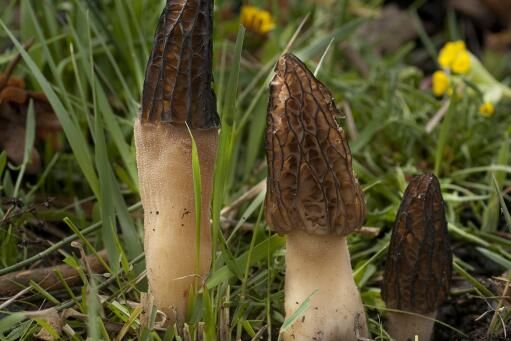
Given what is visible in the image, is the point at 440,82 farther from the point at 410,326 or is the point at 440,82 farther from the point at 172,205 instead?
the point at 172,205

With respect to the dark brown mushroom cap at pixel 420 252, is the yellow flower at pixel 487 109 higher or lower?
higher

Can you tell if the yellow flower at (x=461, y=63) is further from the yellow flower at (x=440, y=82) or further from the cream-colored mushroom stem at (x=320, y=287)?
the cream-colored mushroom stem at (x=320, y=287)

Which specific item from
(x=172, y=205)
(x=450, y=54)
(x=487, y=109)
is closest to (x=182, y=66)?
(x=172, y=205)

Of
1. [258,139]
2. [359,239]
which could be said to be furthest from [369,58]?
[359,239]

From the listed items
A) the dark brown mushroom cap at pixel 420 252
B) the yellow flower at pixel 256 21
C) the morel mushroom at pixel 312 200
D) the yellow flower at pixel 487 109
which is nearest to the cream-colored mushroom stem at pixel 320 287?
the morel mushroom at pixel 312 200

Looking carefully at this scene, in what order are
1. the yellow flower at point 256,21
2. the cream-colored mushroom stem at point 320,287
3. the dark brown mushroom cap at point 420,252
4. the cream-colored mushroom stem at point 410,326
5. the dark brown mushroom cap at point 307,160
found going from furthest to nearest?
the yellow flower at point 256,21, the cream-colored mushroom stem at point 410,326, the dark brown mushroom cap at point 420,252, the cream-colored mushroom stem at point 320,287, the dark brown mushroom cap at point 307,160

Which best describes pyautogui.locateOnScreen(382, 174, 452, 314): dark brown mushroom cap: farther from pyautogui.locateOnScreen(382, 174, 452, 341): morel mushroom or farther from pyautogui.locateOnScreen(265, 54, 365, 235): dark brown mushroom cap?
pyautogui.locateOnScreen(265, 54, 365, 235): dark brown mushroom cap
